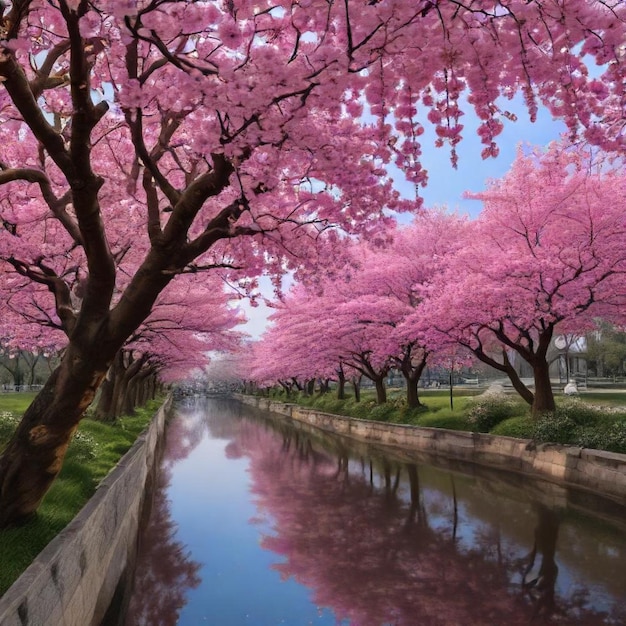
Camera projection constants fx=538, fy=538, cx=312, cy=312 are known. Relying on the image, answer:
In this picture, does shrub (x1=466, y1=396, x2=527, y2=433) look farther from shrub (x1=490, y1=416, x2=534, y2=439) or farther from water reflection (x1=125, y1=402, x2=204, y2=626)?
water reflection (x1=125, y1=402, x2=204, y2=626)

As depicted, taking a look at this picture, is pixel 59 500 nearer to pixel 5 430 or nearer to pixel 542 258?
pixel 5 430

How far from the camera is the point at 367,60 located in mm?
4766

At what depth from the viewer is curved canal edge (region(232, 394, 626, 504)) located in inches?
491

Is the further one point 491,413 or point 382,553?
point 491,413

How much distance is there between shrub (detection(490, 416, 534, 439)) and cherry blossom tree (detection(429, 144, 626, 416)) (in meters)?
0.52

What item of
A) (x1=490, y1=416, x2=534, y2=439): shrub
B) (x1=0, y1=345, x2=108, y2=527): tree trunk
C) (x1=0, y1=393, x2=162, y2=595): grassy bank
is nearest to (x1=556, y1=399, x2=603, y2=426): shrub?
(x1=490, y1=416, x2=534, y2=439): shrub

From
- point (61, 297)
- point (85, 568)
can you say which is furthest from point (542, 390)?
point (85, 568)

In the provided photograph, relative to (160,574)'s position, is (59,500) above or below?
above

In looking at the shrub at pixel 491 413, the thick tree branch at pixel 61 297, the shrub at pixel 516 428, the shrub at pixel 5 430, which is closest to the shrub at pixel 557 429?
the shrub at pixel 516 428

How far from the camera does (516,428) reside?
17.1 m

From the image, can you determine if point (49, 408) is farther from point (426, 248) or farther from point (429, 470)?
point (426, 248)

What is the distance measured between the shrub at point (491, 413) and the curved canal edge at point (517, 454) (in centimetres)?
68

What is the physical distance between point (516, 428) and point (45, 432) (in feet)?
48.6

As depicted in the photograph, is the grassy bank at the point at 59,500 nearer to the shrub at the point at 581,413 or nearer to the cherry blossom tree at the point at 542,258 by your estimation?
the cherry blossom tree at the point at 542,258
